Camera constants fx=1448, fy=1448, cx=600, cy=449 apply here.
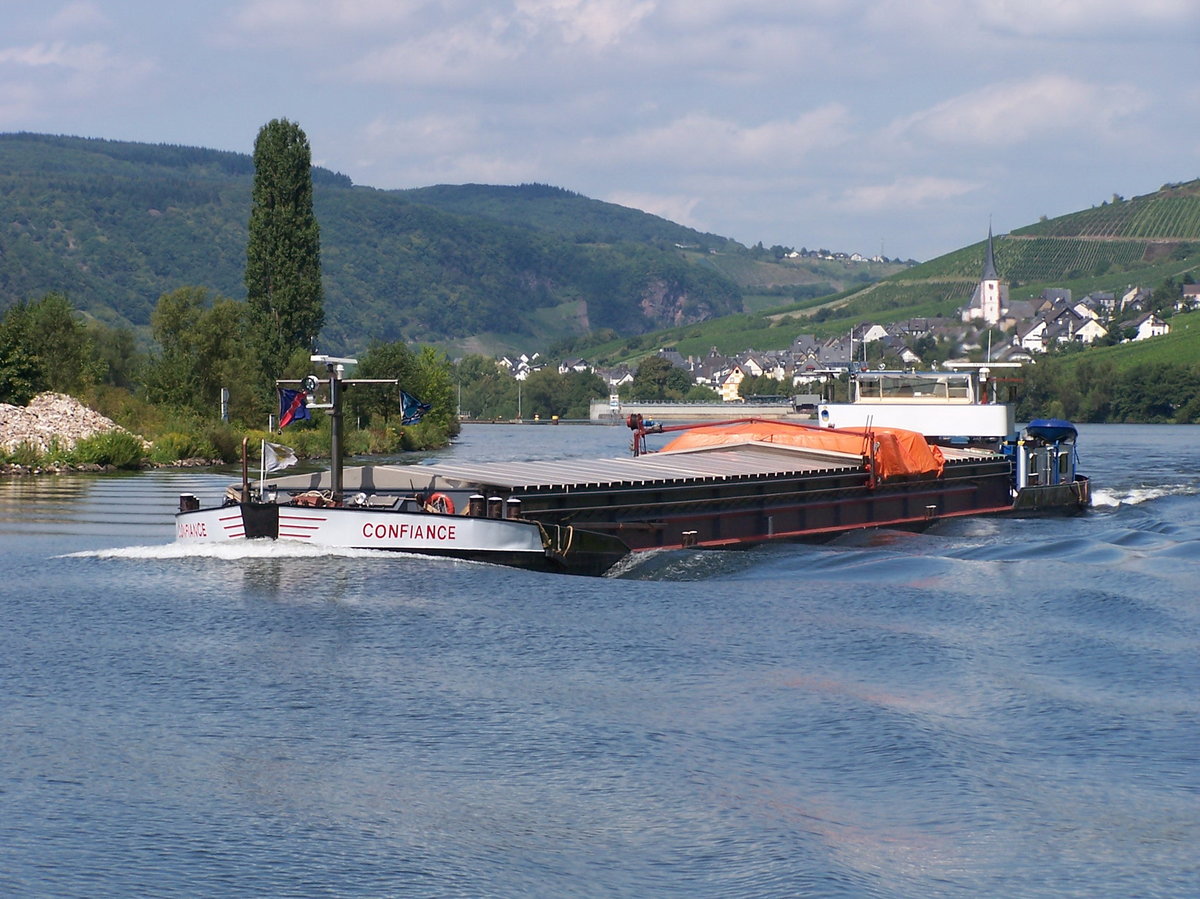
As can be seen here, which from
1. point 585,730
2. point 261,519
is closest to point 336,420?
point 261,519

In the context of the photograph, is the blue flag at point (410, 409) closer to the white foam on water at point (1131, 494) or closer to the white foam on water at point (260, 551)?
the white foam on water at point (260, 551)

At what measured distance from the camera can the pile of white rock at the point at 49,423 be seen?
54125mm

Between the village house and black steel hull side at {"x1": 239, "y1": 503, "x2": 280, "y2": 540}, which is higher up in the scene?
the village house

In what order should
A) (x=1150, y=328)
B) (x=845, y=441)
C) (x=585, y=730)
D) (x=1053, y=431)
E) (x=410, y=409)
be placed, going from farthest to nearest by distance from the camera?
(x=1150, y=328)
(x=1053, y=431)
(x=845, y=441)
(x=410, y=409)
(x=585, y=730)

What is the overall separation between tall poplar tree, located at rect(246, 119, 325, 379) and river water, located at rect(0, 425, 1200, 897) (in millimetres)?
49224

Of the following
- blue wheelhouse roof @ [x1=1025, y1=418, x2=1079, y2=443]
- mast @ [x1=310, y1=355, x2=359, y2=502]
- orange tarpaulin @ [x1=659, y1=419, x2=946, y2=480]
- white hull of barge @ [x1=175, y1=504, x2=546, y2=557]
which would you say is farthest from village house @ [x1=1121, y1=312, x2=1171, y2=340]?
mast @ [x1=310, y1=355, x2=359, y2=502]

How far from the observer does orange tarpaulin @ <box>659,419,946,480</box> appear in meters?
32.6

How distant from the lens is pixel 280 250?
74750 mm

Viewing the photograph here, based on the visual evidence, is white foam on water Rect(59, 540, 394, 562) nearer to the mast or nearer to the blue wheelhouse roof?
the mast

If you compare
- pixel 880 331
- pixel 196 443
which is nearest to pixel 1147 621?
pixel 196 443

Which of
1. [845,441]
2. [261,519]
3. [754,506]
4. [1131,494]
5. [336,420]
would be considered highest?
[336,420]

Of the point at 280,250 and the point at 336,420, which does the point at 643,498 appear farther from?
the point at 280,250

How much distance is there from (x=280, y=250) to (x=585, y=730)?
207 ft

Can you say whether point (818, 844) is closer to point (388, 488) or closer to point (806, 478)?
point (388, 488)
